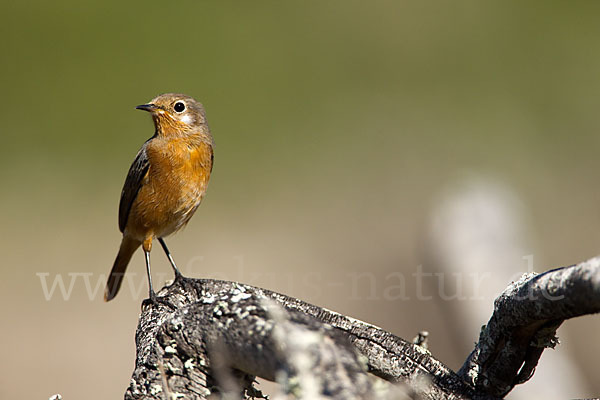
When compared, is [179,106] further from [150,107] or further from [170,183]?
[170,183]

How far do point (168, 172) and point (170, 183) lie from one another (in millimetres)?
86

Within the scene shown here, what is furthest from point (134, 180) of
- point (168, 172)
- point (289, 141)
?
point (289, 141)

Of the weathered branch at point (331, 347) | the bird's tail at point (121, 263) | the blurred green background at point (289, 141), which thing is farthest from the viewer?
the blurred green background at point (289, 141)

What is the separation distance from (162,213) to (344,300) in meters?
5.30

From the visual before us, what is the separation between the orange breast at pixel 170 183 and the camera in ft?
18.7

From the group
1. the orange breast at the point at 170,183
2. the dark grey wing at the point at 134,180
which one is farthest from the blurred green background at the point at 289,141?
the orange breast at the point at 170,183

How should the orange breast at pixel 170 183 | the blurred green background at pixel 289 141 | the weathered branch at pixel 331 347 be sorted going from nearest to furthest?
the weathered branch at pixel 331 347 → the orange breast at pixel 170 183 → the blurred green background at pixel 289 141

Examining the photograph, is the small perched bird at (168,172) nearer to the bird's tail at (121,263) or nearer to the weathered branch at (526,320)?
the bird's tail at (121,263)

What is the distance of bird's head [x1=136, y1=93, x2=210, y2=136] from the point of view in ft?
19.1

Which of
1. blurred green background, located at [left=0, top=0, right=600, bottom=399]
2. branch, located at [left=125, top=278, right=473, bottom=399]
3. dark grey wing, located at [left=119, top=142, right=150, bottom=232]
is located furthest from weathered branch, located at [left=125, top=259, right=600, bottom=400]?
Answer: blurred green background, located at [left=0, top=0, right=600, bottom=399]

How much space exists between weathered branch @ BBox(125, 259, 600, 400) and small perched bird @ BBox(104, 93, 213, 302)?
2614 mm

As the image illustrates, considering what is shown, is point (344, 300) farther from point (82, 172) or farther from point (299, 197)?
point (82, 172)

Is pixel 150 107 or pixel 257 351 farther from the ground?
pixel 150 107

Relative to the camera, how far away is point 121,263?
6.56 m
